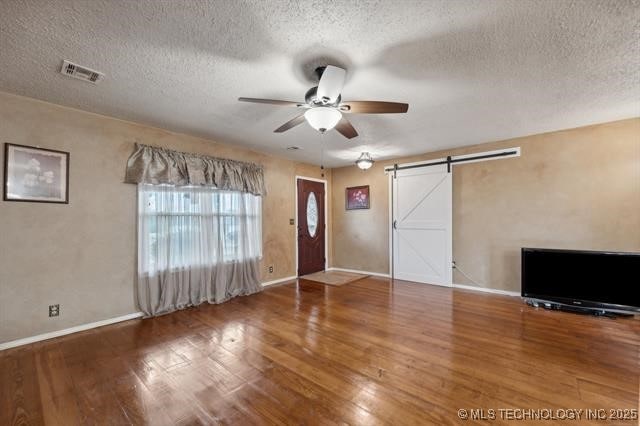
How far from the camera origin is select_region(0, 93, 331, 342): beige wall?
2732 millimetres

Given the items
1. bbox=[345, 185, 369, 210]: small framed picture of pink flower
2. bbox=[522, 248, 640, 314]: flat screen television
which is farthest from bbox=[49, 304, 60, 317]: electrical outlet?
bbox=[522, 248, 640, 314]: flat screen television

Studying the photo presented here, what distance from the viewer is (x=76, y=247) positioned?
3107mm

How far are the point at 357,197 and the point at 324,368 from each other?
4.52 m

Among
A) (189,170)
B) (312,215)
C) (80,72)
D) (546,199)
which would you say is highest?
(80,72)

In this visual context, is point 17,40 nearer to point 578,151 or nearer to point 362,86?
point 362,86

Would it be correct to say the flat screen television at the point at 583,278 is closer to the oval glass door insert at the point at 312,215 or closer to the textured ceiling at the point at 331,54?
the textured ceiling at the point at 331,54

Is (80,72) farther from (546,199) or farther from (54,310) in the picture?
(546,199)

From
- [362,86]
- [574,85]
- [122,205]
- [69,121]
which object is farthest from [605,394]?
[69,121]

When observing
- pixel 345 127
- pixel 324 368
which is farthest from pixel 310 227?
pixel 324 368

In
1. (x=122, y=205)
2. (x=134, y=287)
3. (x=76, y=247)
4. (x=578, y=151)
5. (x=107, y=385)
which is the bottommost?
(x=107, y=385)

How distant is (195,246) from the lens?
4.07 m

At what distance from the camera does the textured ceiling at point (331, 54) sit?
1.67m

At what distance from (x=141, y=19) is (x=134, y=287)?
3.20 metres

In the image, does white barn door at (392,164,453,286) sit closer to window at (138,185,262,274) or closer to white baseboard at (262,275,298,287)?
white baseboard at (262,275,298,287)
